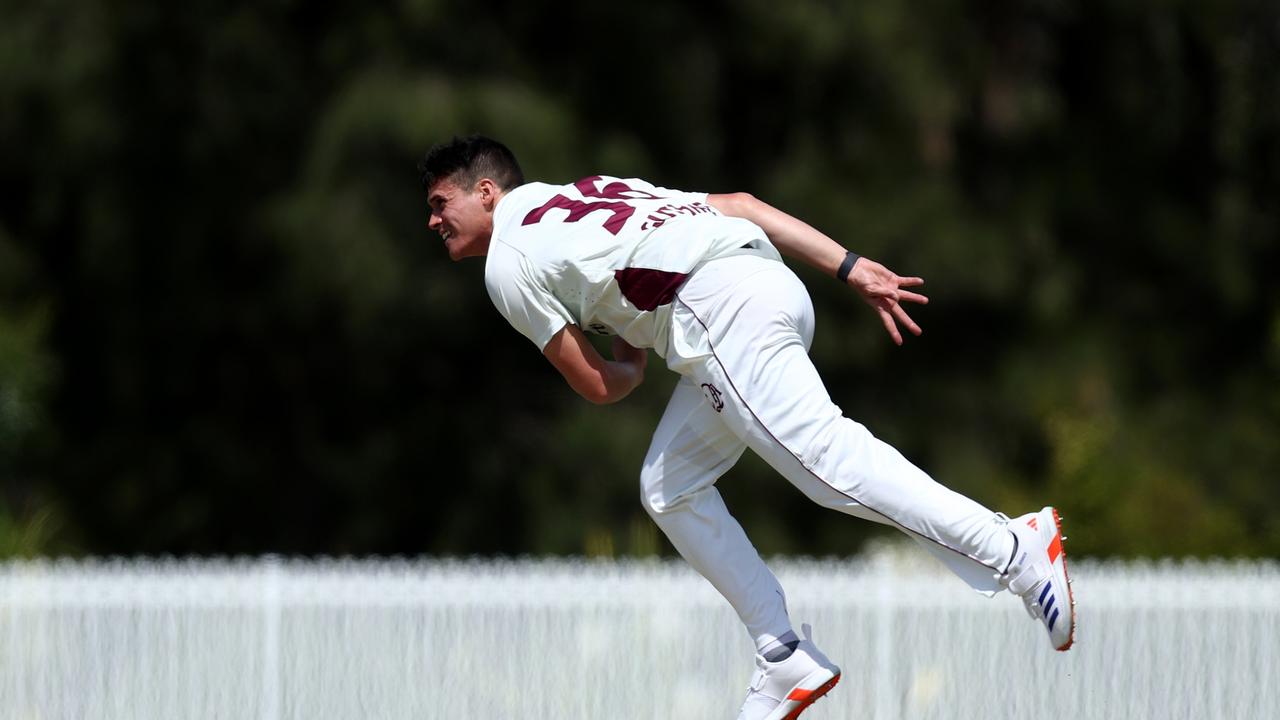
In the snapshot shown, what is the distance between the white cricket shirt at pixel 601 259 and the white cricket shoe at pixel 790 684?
2.84 feet

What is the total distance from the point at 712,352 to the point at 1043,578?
3.02 feet

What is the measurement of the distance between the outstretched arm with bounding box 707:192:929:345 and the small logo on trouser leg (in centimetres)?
38

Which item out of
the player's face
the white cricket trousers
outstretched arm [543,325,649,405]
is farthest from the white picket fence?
the player's face

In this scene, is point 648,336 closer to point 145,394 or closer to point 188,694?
point 188,694

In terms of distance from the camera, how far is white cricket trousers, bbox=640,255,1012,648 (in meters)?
3.85

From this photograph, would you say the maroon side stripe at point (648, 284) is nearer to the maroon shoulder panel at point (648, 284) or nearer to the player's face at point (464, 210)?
the maroon shoulder panel at point (648, 284)

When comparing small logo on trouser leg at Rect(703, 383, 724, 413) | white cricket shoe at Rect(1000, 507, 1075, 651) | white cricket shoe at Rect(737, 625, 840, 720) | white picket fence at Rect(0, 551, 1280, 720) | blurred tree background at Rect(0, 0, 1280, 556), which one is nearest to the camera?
white cricket shoe at Rect(1000, 507, 1075, 651)

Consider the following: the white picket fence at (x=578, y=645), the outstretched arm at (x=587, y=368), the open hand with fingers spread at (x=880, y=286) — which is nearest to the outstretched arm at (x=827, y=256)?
the open hand with fingers spread at (x=880, y=286)

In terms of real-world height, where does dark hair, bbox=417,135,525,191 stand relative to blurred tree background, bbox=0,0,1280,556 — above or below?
above

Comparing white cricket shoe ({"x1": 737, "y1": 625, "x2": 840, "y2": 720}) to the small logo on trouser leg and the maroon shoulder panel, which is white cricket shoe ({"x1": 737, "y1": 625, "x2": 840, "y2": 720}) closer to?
the small logo on trouser leg

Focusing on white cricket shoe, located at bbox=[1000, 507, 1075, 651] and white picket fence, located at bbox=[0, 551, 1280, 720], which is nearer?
white cricket shoe, located at bbox=[1000, 507, 1075, 651]

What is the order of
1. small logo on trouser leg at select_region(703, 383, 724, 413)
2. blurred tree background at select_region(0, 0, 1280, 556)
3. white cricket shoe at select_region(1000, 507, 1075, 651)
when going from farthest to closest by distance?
blurred tree background at select_region(0, 0, 1280, 556) < small logo on trouser leg at select_region(703, 383, 724, 413) < white cricket shoe at select_region(1000, 507, 1075, 651)

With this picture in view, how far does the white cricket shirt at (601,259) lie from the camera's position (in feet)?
13.3

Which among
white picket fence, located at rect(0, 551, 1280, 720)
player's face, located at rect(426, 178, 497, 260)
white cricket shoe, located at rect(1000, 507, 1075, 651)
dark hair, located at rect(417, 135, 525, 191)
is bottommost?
white picket fence, located at rect(0, 551, 1280, 720)
